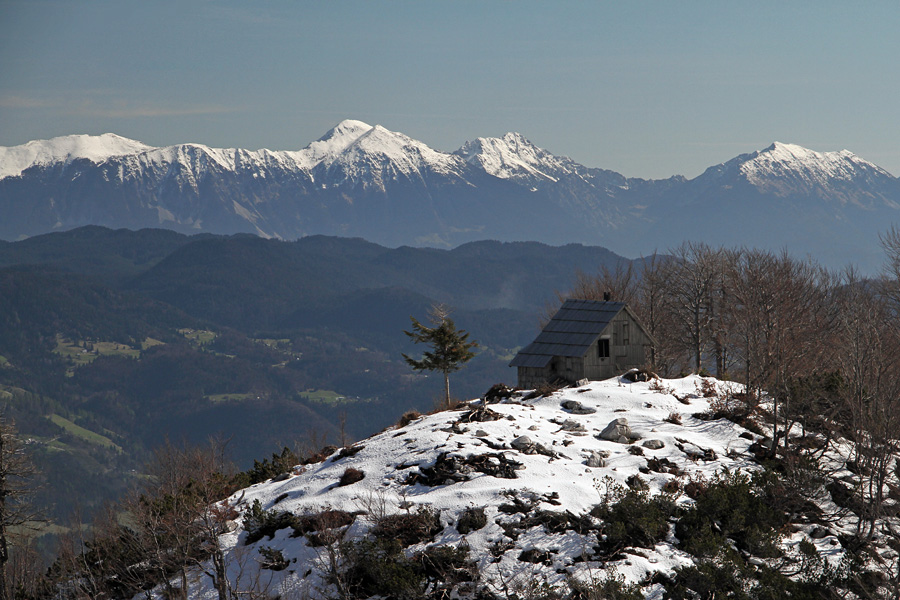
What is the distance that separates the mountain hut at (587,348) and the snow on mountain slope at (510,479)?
21.7 ft

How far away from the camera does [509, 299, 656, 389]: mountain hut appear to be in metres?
52.5

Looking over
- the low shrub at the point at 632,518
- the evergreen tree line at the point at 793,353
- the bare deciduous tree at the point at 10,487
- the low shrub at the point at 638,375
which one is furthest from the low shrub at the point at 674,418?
the bare deciduous tree at the point at 10,487

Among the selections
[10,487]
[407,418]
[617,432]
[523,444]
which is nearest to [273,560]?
[523,444]

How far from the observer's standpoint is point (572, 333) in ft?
177

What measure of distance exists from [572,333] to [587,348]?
223cm

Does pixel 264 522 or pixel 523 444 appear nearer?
pixel 264 522

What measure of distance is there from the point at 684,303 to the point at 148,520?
190 ft

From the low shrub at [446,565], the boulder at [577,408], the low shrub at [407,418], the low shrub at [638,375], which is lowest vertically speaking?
the low shrub at [446,565]

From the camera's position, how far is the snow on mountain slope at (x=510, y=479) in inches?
1176

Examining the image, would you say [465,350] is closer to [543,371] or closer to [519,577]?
[543,371]

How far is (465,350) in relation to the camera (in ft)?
195

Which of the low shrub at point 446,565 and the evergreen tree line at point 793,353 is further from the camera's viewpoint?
the evergreen tree line at point 793,353

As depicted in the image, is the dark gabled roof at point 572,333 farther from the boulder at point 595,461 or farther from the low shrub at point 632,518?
the low shrub at point 632,518

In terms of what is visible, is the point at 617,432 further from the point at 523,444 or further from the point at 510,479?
the point at 510,479
